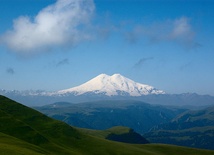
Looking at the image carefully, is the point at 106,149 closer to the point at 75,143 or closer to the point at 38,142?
the point at 75,143

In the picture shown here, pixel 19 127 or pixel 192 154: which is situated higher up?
pixel 19 127


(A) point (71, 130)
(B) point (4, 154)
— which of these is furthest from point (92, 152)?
(B) point (4, 154)

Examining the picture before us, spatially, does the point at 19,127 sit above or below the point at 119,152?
above

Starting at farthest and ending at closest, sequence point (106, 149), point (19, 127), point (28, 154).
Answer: point (106, 149) < point (19, 127) < point (28, 154)

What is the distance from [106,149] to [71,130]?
35.0 m

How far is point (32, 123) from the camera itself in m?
191

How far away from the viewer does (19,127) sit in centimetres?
15500

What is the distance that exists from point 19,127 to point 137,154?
206 ft

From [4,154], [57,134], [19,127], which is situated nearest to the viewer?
[4,154]

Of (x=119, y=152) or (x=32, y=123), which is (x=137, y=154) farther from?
(x=32, y=123)

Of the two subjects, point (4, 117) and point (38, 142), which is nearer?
point (38, 142)

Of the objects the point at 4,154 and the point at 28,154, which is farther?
the point at 28,154

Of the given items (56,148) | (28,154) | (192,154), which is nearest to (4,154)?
(28,154)

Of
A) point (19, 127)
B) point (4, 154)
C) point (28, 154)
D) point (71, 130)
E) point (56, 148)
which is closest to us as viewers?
point (4, 154)
